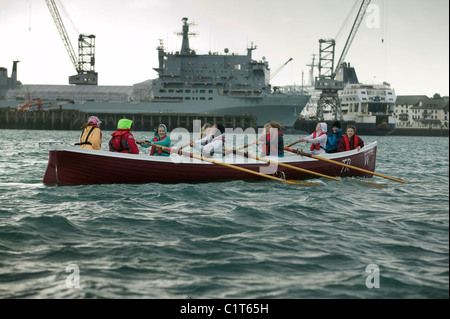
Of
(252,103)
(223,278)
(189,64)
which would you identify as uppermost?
(189,64)

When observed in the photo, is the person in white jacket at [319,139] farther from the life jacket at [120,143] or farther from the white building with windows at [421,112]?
the white building with windows at [421,112]

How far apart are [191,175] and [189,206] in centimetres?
277

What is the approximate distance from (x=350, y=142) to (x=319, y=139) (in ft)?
4.61

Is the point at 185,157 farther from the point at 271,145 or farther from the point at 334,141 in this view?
the point at 334,141

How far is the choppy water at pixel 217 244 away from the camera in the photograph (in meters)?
4.70

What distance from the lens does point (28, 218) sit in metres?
7.72

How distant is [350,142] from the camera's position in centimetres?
1456

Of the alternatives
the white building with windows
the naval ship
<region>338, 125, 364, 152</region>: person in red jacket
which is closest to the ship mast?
the naval ship

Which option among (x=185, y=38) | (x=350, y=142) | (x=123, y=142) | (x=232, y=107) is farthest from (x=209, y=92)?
(x=123, y=142)

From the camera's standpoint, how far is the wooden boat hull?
10867mm

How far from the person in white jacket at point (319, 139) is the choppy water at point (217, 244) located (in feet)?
9.98

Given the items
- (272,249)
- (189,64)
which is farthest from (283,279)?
(189,64)
